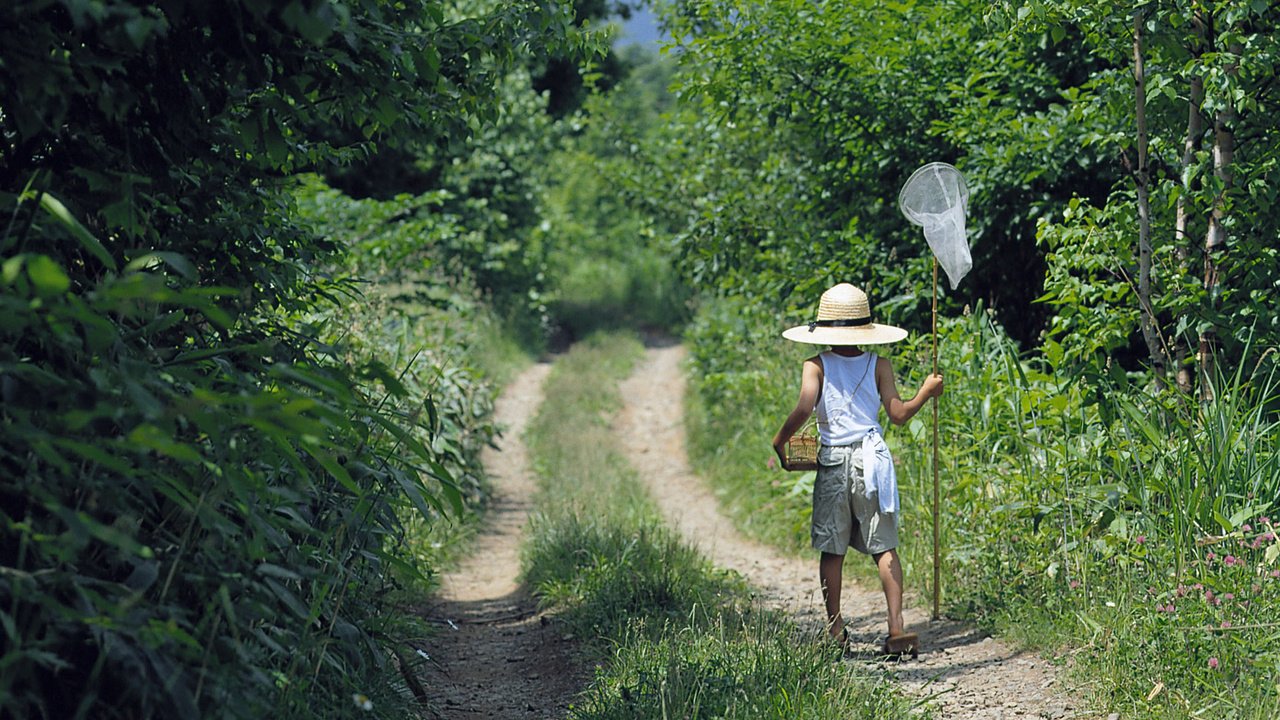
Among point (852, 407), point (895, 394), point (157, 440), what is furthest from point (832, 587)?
point (157, 440)

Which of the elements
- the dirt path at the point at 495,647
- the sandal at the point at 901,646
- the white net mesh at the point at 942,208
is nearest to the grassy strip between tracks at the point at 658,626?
the dirt path at the point at 495,647

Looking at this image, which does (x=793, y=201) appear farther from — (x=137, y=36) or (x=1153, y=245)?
(x=137, y=36)

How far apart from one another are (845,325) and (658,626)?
1769mm

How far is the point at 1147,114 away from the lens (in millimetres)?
6367

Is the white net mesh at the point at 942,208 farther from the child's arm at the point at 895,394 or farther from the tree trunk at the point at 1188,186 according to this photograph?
the tree trunk at the point at 1188,186

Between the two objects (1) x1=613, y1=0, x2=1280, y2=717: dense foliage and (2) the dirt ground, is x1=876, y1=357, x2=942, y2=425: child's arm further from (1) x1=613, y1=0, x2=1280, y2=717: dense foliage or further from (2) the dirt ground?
(2) the dirt ground

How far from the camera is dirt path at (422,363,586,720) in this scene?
5.43 meters

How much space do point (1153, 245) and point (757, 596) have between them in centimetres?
294

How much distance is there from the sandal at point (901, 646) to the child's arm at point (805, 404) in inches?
38.4

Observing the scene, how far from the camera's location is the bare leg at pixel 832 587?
560 centimetres

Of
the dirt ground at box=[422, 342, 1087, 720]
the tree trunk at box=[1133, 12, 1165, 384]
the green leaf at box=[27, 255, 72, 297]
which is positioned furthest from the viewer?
the tree trunk at box=[1133, 12, 1165, 384]

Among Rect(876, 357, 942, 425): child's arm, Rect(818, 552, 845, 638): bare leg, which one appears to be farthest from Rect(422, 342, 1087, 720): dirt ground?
Rect(876, 357, 942, 425): child's arm

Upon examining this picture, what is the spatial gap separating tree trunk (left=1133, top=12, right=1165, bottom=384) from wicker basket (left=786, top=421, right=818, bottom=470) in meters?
1.86

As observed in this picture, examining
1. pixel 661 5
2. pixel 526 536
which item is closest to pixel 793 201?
pixel 661 5
